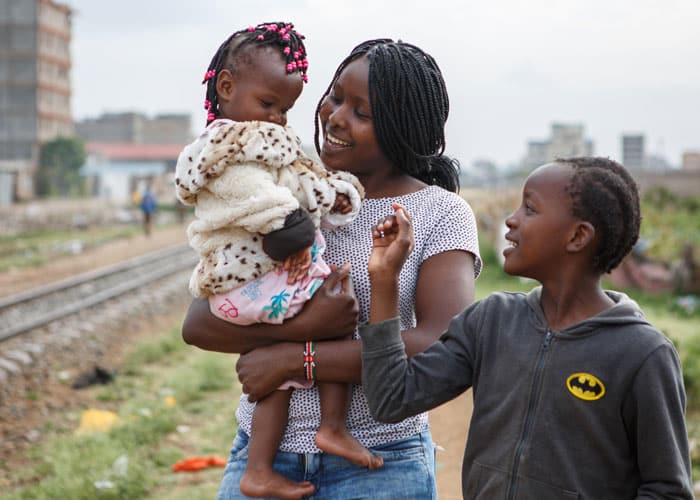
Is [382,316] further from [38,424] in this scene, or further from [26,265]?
[26,265]

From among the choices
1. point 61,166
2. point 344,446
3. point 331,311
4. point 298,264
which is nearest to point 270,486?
point 344,446

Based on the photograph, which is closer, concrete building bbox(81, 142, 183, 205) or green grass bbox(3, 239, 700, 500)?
green grass bbox(3, 239, 700, 500)

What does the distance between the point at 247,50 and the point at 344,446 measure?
1.20 m

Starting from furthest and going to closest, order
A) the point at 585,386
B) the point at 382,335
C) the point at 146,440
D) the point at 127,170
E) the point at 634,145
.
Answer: the point at 127,170, the point at 634,145, the point at 146,440, the point at 382,335, the point at 585,386

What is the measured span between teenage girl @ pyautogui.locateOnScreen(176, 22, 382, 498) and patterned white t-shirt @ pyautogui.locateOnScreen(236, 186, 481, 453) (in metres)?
0.04

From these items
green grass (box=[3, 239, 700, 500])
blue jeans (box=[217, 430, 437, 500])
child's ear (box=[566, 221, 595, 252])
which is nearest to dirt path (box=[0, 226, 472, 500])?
blue jeans (box=[217, 430, 437, 500])

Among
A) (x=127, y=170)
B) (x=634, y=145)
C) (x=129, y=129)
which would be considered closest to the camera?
(x=634, y=145)

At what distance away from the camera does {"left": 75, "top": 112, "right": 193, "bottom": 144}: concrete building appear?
83.6 meters

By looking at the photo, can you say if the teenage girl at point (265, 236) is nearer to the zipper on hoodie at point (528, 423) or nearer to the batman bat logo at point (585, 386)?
the zipper on hoodie at point (528, 423)

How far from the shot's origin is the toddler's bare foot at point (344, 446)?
2340 millimetres

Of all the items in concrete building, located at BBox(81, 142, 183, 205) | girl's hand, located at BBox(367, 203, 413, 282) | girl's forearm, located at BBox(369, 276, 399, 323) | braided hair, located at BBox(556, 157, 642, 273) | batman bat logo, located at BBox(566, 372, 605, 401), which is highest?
braided hair, located at BBox(556, 157, 642, 273)

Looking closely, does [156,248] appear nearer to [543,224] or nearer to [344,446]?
[344,446]

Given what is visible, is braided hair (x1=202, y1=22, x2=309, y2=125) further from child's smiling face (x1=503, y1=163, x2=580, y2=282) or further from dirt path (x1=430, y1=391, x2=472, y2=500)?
dirt path (x1=430, y1=391, x2=472, y2=500)

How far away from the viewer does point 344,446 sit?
2.35 metres
